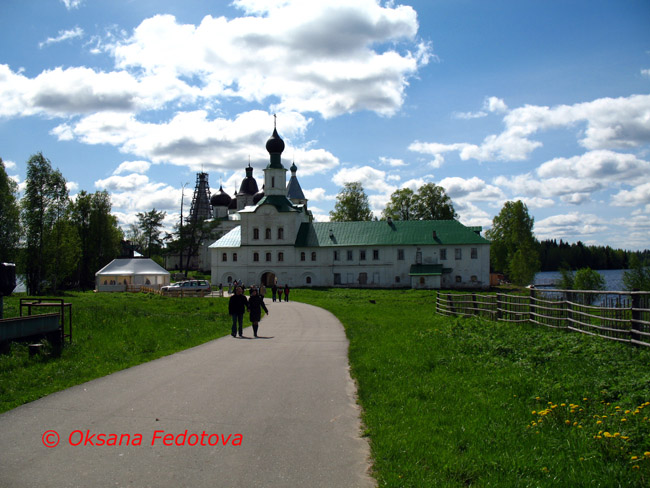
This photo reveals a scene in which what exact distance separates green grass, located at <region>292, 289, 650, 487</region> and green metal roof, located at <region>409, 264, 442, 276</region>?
49.3 m

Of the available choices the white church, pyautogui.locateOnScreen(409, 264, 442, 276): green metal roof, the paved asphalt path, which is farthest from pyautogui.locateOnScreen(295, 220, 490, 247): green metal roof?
the paved asphalt path

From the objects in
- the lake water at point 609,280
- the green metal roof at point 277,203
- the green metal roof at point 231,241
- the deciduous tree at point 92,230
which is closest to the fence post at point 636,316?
the lake water at point 609,280

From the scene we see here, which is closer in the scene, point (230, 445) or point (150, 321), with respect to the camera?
point (230, 445)

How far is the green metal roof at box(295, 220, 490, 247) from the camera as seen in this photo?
211 feet

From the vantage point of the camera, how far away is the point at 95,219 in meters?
71.8

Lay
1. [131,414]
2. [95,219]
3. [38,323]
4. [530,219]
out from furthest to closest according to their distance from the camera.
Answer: [530,219] → [95,219] → [38,323] → [131,414]

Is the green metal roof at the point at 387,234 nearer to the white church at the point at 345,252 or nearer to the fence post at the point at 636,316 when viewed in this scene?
the white church at the point at 345,252

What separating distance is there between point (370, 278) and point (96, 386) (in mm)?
56773

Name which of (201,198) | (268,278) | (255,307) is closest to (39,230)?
(268,278)

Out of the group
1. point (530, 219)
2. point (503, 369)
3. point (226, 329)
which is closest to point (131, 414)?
point (503, 369)

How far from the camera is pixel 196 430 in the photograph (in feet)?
22.0

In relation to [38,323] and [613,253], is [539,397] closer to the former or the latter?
[38,323]

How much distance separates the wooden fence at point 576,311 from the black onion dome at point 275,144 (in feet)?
170

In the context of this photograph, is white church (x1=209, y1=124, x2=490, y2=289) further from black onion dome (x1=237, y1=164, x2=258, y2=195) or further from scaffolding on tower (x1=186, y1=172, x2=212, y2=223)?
scaffolding on tower (x1=186, y1=172, x2=212, y2=223)
